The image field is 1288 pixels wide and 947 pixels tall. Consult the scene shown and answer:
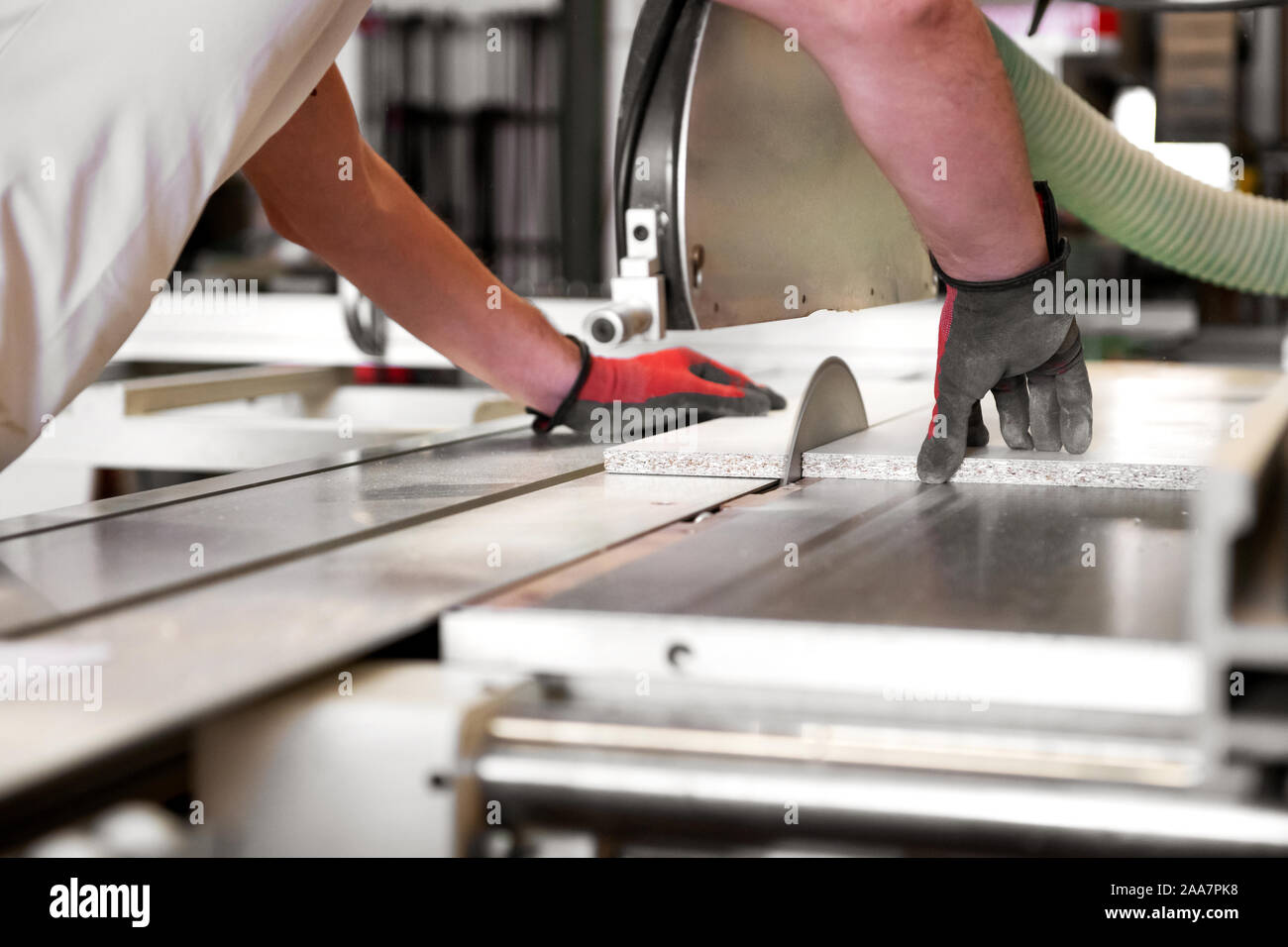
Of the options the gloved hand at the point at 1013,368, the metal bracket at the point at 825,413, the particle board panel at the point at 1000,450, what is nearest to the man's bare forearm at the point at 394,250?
the particle board panel at the point at 1000,450

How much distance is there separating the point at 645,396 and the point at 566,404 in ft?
0.33

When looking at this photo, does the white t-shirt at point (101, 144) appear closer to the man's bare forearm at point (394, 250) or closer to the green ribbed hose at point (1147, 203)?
the man's bare forearm at point (394, 250)

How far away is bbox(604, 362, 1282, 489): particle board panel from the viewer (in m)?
1.21

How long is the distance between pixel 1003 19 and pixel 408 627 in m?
3.86

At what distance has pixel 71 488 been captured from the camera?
2.19m

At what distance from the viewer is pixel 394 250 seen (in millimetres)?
1575

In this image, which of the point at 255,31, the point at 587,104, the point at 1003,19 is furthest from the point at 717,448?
the point at 587,104

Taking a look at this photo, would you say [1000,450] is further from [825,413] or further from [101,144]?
[101,144]

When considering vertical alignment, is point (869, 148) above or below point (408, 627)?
above

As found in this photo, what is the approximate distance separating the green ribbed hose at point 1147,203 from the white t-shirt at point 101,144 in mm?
907

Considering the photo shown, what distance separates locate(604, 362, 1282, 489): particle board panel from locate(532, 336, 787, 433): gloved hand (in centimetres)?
7

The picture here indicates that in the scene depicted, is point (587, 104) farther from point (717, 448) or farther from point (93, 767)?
point (93, 767)

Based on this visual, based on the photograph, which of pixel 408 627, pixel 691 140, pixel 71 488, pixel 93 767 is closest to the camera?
pixel 93 767
